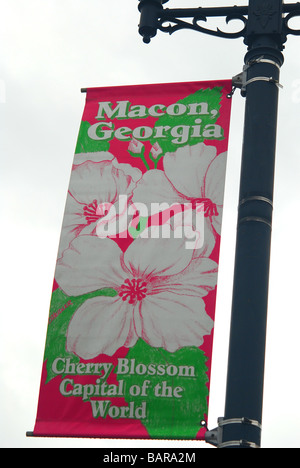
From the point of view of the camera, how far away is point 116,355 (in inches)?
331

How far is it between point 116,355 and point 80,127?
8.10 ft

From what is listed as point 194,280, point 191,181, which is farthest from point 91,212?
point 194,280

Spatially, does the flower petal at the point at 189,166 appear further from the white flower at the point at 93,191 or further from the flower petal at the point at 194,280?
the flower petal at the point at 194,280

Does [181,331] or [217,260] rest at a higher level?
[217,260]

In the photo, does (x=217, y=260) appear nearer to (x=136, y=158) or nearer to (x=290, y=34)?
(x=136, y=158)

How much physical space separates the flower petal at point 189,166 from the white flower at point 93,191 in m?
0.31

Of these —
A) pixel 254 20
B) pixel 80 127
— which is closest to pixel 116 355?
pixel 80 127

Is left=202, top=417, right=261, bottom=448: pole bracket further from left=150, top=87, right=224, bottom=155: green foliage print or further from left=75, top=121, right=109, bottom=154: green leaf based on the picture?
left=75, top=121, right=109, bottom=154: green leaf

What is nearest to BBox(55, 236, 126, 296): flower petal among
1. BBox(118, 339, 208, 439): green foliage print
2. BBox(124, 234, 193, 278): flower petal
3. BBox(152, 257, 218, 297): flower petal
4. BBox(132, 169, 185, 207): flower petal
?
BBox(124, 234, 193, 278): flower petal

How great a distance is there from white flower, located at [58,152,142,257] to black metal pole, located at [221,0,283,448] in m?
1.18

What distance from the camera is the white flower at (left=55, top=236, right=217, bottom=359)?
8445 mm

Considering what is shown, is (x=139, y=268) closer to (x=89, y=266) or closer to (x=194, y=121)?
(x=89, y=266)

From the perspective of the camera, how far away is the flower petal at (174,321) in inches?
329

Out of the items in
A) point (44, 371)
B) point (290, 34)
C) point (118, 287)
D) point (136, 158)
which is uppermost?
point (290, 34)
